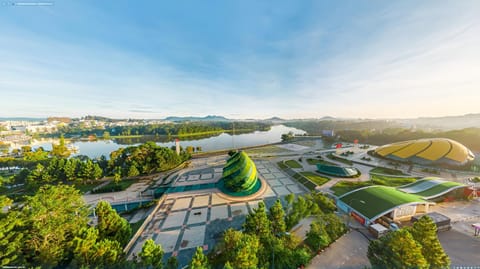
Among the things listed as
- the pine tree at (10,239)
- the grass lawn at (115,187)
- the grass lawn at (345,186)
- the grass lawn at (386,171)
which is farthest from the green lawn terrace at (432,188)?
the grass lawn at (115,187)

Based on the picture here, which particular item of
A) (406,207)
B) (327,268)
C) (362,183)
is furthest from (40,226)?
(362,183)

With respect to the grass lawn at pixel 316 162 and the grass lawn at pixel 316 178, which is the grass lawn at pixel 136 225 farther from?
the grass lawn at pixel 316 162

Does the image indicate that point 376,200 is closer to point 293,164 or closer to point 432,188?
point 432,188

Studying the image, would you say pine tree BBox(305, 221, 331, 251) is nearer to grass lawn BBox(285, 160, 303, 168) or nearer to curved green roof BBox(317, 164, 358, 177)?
curved green roof BBox(317, 164, 358, 177)

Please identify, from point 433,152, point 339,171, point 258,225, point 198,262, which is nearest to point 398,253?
point 258,225

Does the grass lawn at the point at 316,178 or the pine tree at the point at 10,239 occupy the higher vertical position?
the pine tree at the point at 10,239

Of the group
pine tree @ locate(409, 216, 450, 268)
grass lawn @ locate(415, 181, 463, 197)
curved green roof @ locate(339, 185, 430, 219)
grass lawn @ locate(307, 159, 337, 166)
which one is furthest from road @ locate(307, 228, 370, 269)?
grass lawn @ locate(307, 159, 337, 166)
